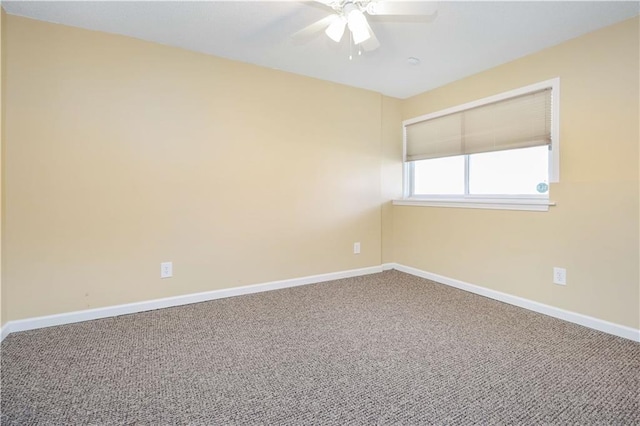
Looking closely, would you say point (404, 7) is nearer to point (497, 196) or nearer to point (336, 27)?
point (336, 27)

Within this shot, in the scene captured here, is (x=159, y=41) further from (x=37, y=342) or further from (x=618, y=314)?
(x=618, y=314)

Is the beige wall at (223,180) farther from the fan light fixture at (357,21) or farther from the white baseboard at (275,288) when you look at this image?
the fan light fixture at (357,21)

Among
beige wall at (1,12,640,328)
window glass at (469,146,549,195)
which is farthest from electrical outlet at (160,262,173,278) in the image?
window glass at (469,146,549,195)

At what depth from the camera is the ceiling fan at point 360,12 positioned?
1688 millimetres

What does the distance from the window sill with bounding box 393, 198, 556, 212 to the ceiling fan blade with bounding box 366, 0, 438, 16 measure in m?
1.73

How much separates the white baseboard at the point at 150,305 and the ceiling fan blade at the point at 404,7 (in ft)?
7.92

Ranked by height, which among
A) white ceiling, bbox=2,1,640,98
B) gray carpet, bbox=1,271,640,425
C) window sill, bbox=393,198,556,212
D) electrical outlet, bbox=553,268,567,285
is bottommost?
gray carpet, bbox=1,271,640,425

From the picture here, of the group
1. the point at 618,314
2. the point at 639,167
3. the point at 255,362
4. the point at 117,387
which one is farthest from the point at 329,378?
the point at 639,167

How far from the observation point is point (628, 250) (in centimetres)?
211

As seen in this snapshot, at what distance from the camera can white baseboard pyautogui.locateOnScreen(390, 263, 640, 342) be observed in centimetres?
213

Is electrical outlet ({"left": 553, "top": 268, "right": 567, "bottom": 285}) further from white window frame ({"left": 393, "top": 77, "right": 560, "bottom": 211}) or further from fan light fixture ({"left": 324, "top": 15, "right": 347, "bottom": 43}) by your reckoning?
fan light fixture ({"left": 324, "top": 15, "right": 347, "bottom": 43})

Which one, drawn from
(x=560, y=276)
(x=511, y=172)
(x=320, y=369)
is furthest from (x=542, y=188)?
(x=320, y=369)

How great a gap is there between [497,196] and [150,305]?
3.19 metres

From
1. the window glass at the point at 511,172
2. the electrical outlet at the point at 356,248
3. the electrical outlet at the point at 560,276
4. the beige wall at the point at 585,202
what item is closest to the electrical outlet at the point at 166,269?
the electrical outlet at the point at 356,248
